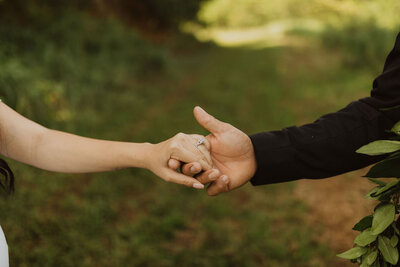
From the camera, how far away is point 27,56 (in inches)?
250

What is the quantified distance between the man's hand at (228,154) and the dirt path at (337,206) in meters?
1.68

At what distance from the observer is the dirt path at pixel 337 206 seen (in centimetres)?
340

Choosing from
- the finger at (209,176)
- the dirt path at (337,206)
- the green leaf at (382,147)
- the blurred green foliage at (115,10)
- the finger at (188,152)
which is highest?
the blurred green foliage at (115,10)

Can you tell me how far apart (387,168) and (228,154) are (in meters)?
0.83

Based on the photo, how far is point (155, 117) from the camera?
263 inches

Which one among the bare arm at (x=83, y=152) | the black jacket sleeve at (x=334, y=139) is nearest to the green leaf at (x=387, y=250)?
the black jacket sleeve at (x=334, y=139)

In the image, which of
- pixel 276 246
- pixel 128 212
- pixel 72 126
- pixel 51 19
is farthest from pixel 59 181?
pixel 51 19

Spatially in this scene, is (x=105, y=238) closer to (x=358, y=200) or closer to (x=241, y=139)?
(x=241, y=139)


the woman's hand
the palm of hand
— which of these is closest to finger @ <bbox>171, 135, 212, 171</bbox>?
the woman's hand

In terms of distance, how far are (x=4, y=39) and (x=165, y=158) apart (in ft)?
19.2

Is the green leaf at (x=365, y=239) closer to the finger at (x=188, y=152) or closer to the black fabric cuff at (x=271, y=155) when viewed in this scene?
the black fabric cuff at (x=271, y=155)

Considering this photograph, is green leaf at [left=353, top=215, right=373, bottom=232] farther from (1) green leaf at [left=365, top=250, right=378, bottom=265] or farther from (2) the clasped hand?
(2) the clasped hand

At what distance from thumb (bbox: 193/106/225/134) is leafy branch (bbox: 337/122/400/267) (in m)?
0.80

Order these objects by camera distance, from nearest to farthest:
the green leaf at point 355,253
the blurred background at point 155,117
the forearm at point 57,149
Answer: the green leaf at point 355,253 → the forearm at point 57,149 → the blurred background at point 155,117
